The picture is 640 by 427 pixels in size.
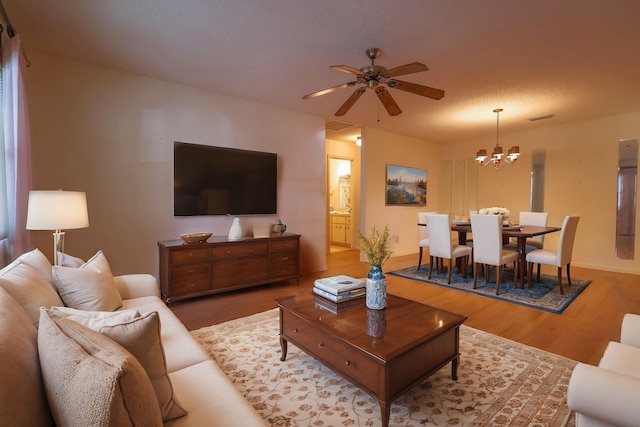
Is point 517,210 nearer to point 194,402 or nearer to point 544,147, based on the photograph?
point 544,147

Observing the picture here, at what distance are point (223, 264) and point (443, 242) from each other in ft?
9.65

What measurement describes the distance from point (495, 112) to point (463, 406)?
4531mm

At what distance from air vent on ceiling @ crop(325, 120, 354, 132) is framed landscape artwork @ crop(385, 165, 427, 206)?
126cm

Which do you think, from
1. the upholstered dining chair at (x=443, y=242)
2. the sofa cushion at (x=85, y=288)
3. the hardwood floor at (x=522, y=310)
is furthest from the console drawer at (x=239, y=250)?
the upholstered dining chair at (x=443, y=242)

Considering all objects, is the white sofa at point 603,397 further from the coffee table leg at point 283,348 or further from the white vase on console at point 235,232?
the white vase on console at point 235,232

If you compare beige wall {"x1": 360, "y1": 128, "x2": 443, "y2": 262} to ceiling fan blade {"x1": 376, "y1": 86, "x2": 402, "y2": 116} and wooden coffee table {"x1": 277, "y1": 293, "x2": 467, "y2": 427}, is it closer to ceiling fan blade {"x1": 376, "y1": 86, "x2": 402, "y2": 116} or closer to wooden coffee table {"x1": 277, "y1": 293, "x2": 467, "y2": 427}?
ceiling fan blade {"x1": 376, "y1": 86, "x2": 402, "y2": 116}

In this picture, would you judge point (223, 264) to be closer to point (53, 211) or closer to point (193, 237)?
point (193, 237)

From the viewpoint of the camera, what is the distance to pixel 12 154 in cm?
217

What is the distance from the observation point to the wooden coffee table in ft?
4.96

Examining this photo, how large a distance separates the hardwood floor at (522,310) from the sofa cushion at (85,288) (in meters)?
1.10

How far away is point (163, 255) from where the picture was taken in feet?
11.2

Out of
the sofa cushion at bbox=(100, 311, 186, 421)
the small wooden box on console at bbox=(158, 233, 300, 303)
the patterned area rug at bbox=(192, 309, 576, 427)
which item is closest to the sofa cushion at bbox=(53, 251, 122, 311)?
the patterned area rug at bbox=(192, 309, 576, 427)

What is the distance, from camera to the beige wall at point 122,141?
3.03 meters

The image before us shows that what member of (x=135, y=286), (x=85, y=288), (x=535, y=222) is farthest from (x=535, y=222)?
(x=85, y=288)
